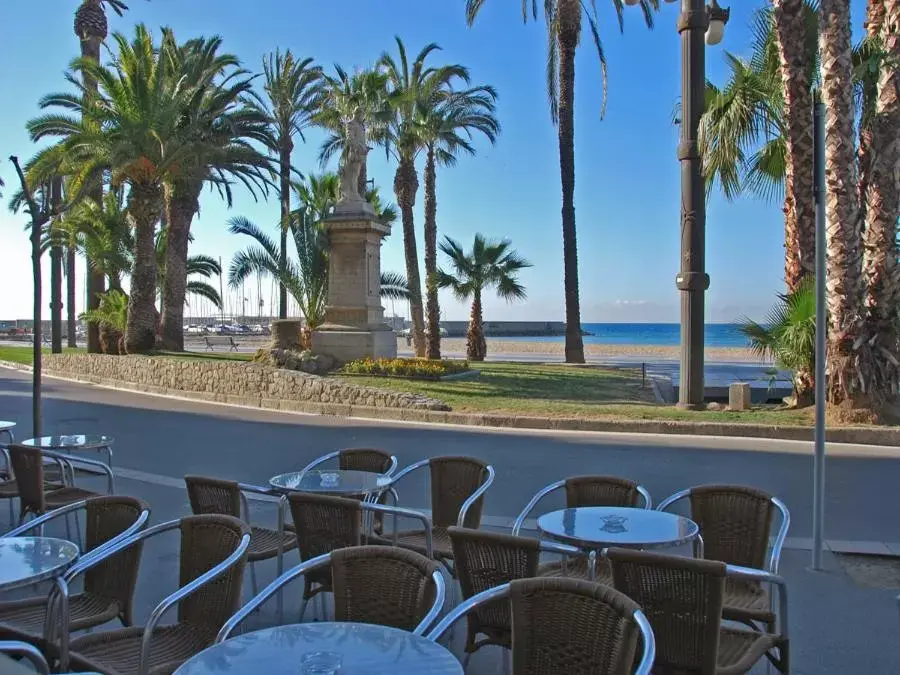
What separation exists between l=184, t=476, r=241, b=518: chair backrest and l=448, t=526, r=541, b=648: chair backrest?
161 cm

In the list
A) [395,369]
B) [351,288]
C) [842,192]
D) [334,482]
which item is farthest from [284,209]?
[334,482]

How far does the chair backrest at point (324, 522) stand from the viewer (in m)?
4.32

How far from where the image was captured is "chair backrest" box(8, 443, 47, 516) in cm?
587

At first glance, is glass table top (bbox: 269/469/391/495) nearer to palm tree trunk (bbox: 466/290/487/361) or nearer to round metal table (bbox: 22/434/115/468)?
round metal table (bbox: 22/434/115/468)

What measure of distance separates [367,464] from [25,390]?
1896 cm

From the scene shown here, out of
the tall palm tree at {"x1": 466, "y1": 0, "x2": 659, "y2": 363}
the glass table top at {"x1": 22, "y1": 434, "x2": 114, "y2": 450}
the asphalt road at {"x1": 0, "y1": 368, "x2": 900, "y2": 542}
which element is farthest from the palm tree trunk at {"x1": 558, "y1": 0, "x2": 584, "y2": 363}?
the glass table top at {"x1": 22, "y1": 434, "x2": 114, "y2": 450}

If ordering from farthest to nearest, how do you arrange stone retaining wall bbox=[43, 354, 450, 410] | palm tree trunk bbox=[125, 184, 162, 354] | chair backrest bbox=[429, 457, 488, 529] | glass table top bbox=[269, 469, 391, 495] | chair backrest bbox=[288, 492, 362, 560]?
palm tree trunk bbox=[125, 184, 162, 354]
stone retaining wall bbox=[43, 354, 450, 410]
chair backrest bbox=[429, 457, 488, 529]
glass table top bbox=[269, 469, 391, 495]
chair backrest bbox=[288, 492, 362, 560]

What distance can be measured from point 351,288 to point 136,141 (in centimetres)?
731

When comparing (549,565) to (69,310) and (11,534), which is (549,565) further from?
(69,310)

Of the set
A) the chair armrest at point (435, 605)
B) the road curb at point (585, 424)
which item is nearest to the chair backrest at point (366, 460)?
the chair armrest at point (435, 605)

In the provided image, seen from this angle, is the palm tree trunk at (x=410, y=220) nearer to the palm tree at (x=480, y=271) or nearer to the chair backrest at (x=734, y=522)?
the palm tree at (x=480, y=271)

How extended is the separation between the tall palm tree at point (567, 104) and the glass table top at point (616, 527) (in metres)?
23.8

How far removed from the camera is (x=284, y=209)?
111 feet

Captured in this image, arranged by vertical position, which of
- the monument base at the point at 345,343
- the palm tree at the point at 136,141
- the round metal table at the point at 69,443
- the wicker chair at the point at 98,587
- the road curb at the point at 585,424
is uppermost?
the palm tree at the point at 136,141
